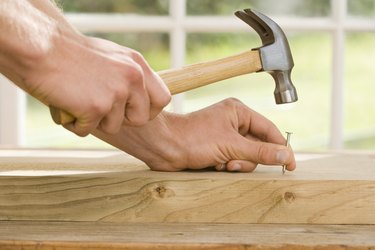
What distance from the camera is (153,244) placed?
110 centimetres

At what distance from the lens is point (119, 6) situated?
4.96m

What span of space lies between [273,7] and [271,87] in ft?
10.5

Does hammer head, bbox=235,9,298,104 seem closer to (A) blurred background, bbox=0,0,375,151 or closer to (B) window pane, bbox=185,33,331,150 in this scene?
(A) blurred background, bbox=0,0,375,151

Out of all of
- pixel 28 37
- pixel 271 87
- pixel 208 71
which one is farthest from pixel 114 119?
pixel 271 87

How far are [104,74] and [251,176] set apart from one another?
33 centimetres

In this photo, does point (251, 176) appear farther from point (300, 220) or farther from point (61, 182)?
point (61, 182)

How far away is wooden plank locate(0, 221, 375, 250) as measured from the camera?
43.4 inches

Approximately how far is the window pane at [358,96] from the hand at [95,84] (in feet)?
14.5

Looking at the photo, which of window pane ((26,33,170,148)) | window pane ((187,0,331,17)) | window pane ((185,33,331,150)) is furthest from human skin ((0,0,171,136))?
window pane ((185,33,331,150))

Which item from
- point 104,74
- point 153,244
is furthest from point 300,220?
point 104,74

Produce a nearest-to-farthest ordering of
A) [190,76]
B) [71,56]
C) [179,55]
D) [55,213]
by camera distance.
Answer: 1. [71,56]
2. [55,213]
3. [190,76]
4. [179,55]

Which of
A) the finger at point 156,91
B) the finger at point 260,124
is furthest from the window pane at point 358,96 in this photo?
the finger at point 156,91

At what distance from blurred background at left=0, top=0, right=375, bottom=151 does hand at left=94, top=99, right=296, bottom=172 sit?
1.29m

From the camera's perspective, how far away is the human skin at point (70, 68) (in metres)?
1.06
